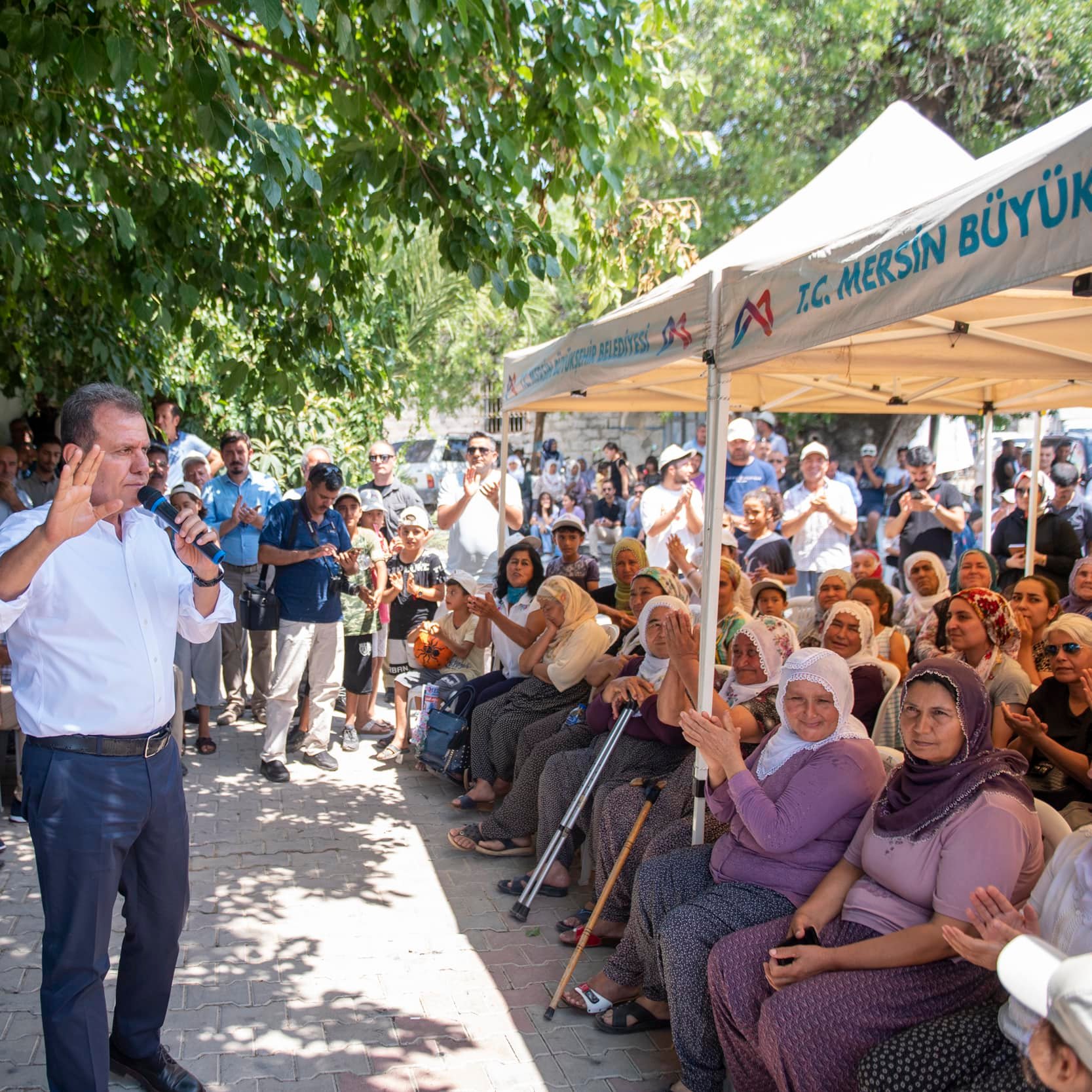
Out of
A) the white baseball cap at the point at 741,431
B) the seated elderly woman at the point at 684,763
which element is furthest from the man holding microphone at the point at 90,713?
the white baseball cap at the point at 741,431

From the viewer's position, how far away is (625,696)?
16.0 ft

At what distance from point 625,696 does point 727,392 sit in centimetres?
165

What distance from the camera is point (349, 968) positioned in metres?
4.14

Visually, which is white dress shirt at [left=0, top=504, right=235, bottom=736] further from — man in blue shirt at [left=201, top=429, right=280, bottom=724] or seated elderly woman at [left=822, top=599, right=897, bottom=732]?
man in blue shirt at [left=201, top=429, right=280, bottom=724]

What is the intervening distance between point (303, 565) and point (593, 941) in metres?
3.19

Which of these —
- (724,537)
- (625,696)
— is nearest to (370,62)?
(625,696)

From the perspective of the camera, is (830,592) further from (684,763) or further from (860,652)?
(684,763)

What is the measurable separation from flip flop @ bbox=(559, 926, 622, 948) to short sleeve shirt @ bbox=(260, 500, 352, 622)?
9.63ft

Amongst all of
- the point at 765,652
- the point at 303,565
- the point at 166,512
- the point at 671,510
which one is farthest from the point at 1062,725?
the point at 671,510

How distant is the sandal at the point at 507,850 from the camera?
5.36 m

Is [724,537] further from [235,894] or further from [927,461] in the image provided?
[235,894]

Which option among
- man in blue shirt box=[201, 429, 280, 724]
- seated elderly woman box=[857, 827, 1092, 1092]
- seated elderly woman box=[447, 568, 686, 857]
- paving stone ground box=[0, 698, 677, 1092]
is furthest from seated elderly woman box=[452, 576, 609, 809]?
seated elderly woman box=[857, 827, 1092, 1092]

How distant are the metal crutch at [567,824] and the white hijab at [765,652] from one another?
1.73 ft

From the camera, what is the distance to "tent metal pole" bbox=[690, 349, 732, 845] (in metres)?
3.87
